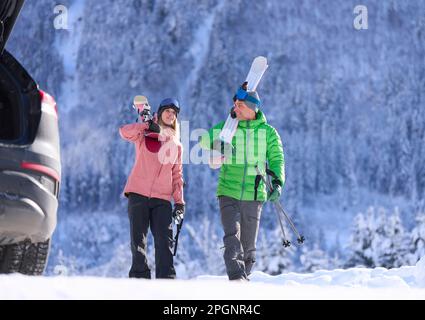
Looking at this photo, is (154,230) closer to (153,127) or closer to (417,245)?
(153,127)

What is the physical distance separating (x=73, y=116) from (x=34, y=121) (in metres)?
143

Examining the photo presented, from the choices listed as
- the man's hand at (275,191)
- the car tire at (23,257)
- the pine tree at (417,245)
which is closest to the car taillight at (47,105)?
the car tire at (23,257)

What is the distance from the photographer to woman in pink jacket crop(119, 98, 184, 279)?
8188mm

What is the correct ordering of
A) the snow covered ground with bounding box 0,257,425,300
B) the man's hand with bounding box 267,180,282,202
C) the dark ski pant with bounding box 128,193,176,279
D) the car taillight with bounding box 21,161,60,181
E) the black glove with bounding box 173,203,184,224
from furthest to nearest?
the man's hand with bounding box 267,180,282,202, the black glove with bounding box 173,203,184,224, the dark ski pant with bounding box 128,193,176,279, the car taillight with bounding box 21,161,60,181, the snow covered ground with bounding box 0,257,425,300

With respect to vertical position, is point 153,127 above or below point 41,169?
above

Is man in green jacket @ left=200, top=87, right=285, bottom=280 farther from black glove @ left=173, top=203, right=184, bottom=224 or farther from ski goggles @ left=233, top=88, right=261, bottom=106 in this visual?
black glove @ left=173, top=203, right=184, bottom=224

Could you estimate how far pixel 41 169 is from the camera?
20.5ft

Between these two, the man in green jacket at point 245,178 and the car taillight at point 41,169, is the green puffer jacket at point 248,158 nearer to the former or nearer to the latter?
the man in green jacket at point 245,178

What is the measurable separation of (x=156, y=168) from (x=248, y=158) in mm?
859

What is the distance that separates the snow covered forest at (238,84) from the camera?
132 meters

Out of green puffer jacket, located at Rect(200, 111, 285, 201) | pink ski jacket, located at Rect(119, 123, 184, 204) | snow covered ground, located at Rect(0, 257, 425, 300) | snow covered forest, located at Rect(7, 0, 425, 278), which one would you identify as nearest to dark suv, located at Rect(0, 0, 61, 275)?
snow covered ground, located at Rect(0, 257, 425, 300)

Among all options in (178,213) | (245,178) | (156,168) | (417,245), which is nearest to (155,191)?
(156,168)
